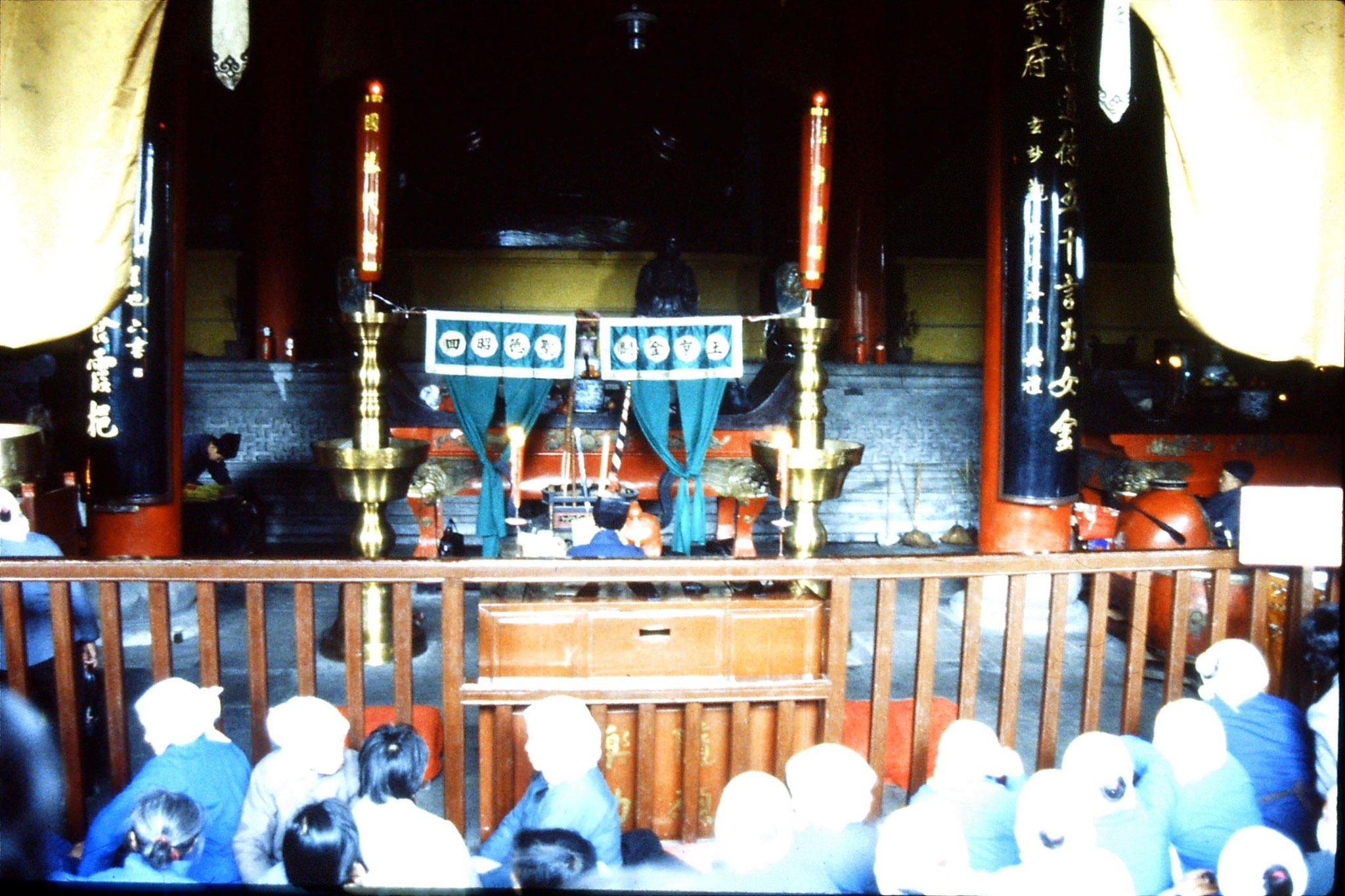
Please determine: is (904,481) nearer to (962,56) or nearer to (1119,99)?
(962,56)

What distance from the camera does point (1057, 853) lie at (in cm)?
213

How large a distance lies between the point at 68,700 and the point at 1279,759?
12.9 feet

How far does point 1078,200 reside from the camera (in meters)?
5.24

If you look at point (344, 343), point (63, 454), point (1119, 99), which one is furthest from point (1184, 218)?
point (344, 343)

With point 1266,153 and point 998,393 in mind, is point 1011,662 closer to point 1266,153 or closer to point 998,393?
point 1266,153

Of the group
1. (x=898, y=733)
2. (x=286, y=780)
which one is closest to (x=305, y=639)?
(x=286, y=780)

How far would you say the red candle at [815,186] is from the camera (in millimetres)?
3107

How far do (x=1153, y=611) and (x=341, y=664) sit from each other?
4.83m

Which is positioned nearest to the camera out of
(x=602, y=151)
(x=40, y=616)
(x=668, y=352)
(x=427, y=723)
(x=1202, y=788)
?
(x=1202, y=788)

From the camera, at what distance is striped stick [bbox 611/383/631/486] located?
6359mm

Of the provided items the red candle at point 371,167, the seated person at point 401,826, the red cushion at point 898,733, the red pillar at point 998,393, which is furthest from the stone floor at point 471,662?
the red candle at point 371,167

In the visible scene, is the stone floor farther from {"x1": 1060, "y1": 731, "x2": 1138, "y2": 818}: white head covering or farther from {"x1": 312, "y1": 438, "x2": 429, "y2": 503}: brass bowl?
{"x1": 1060, "y1": 731, "x2": 1138, "y2": 818}: white head covering

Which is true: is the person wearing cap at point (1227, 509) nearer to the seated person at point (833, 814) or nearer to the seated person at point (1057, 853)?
the seated person at point (1057, 853)

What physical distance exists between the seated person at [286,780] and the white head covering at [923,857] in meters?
1.59
